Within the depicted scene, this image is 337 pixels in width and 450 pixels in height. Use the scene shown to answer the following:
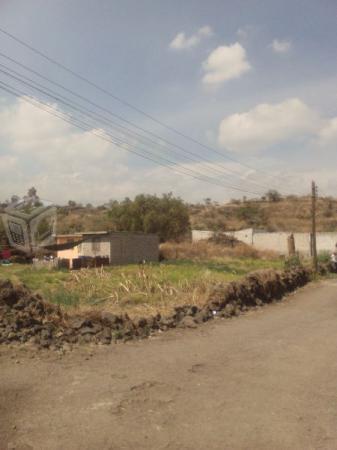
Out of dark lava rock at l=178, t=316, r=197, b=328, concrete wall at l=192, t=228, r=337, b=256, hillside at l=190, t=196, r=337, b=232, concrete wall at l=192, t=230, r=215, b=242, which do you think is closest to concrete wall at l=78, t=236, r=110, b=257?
concrete wall at l=192, t=230, r=215, b=242

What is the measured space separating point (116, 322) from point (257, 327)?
3.68m

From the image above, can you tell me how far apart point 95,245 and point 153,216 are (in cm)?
1350

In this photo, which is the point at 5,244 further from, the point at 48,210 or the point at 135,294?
the point at 135,294

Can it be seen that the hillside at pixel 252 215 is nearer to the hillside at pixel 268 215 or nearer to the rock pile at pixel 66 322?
the hillside at pixel 268 215

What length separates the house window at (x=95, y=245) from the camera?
3628 centimetres

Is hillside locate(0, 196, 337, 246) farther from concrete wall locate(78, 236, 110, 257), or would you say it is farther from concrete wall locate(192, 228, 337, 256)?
concrete wall locate(78, 236, 110, 257)

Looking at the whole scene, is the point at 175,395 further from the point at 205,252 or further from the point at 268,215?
the point at 268,215

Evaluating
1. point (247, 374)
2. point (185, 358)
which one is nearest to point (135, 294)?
point (185, 358)

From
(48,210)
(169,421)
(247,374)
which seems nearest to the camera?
(169,421)

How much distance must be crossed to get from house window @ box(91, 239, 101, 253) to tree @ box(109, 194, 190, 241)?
1268cm

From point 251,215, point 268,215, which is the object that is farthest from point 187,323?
point 268,215

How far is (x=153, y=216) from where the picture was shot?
4916 centimetres

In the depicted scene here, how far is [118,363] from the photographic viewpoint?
7738mm

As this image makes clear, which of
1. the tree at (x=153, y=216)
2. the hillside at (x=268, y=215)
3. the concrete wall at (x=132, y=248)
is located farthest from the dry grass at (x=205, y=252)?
the hillside at (x=268, y=215)
